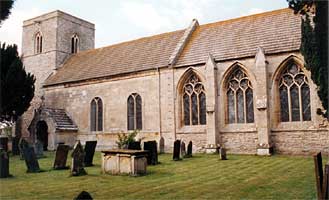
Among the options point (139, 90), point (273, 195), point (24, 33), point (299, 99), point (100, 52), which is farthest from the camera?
point (24, 33)

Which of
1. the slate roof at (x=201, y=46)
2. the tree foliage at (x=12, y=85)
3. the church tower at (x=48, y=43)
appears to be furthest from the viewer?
the church tower at (x=48, y=43)

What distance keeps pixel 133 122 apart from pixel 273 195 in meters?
16.7

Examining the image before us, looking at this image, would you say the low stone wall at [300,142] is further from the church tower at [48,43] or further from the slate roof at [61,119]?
the church tower at [48,43]

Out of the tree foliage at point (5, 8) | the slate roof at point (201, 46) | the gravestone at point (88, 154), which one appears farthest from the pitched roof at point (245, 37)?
the tree foliage at point (5, 8)

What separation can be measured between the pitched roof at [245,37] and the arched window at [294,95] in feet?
4.78

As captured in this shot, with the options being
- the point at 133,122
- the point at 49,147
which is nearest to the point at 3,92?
the point at 49,147

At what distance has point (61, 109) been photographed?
27.4 m

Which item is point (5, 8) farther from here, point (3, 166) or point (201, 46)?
point (201, 46)

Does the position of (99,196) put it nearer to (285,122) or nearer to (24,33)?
(285,122)

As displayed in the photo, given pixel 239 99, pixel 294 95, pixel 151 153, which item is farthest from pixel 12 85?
pixel 294 95

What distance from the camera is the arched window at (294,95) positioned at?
18344mm

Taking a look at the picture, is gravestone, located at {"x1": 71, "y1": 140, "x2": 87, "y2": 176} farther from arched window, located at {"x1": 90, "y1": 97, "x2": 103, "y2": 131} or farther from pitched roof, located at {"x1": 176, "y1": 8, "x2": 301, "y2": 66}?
arched window, located at {"x1": 90, "y1": 97, "x2": 103, "y2": 131}

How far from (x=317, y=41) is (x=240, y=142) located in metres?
9.94

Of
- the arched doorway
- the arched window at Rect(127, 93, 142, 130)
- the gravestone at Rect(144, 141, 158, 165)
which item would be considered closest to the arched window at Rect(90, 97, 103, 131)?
the arched window at Rect(127, 93, 142, 130)
